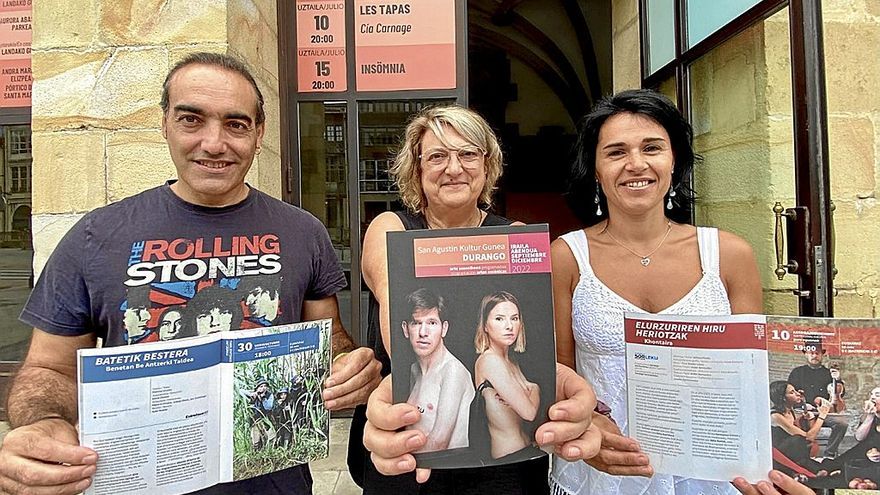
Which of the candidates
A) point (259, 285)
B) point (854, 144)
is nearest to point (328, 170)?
point (259, 285)

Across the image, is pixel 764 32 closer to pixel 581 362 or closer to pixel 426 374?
pixel 581 362

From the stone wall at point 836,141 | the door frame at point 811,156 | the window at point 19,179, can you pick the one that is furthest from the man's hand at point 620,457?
the window at point 19,179

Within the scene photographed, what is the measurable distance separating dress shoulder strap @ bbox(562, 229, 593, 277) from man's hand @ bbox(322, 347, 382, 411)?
1.92 feet

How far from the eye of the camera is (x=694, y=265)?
142 centimetres

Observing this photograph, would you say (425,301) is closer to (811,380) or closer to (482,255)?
(482,255)

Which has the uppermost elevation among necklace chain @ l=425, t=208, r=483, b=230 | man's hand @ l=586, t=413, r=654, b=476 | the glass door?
the glass door

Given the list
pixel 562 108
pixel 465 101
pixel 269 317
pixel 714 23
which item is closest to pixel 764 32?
pixel 714 23

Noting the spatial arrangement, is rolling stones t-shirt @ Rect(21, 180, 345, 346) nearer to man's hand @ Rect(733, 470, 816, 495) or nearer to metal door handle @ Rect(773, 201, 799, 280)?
man's hand @ Rect(733, 470, 816, 495)

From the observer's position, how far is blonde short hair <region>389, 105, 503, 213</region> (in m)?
1.45

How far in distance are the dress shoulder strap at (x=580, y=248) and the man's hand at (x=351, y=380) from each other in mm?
586

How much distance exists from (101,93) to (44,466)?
1.94m

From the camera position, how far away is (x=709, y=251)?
4.63 feet

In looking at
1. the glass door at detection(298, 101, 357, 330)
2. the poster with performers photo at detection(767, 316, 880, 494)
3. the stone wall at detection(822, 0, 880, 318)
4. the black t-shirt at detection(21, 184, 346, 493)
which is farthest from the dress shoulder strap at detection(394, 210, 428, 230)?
the stone wall at detection(822, 0, 880, 318)

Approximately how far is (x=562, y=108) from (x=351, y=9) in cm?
669
